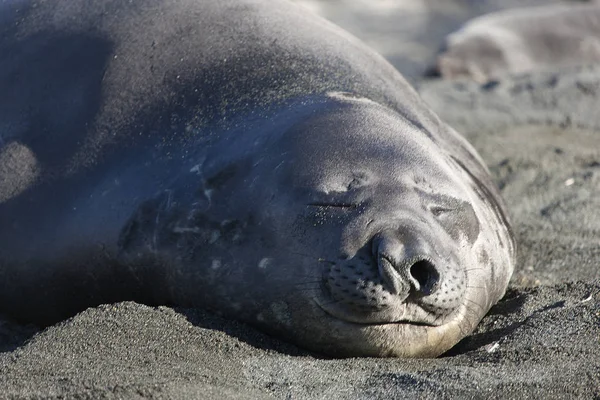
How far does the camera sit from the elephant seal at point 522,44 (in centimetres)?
1178

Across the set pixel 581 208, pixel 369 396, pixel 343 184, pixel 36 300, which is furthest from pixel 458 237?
pixel 581 208

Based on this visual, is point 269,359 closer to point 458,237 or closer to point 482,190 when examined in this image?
point 458,237

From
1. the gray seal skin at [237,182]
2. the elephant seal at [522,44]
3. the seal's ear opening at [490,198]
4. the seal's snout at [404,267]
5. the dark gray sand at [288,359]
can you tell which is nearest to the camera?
the dark gray sand at [288,359]

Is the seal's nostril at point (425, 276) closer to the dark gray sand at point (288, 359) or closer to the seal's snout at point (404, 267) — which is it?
the seal's snout at point (404, 267)

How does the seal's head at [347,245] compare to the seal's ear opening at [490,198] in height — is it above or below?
Answer: above

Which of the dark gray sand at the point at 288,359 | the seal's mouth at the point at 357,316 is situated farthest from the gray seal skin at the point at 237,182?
the dark gray sand at the point at 288,359

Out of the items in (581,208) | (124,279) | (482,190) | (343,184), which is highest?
(343,184)

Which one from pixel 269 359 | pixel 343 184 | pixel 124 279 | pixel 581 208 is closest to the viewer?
pixel 269 359

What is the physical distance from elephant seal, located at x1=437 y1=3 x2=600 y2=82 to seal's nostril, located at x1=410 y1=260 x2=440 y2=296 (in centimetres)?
752

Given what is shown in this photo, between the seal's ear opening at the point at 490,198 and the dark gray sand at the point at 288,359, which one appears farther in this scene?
the seal's ear opening at the point at 490,198

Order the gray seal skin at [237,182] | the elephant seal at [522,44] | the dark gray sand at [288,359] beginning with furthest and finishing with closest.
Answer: the elephant seal at [522,44] < the gray seal skin at [237,182] < the dark gray sand at [288,359]

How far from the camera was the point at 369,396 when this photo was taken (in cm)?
363

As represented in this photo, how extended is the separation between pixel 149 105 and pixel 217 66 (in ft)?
1.16

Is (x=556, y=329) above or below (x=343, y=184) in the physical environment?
below
